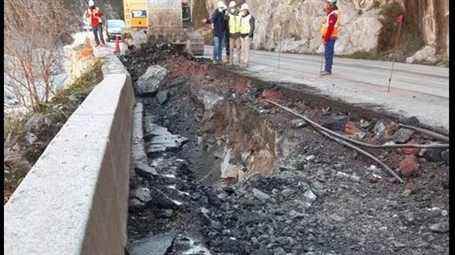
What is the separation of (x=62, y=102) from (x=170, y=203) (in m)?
4.84

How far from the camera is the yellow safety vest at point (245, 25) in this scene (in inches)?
591

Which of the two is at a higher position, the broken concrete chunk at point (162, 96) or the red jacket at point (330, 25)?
the red jacket at point (330, 25)

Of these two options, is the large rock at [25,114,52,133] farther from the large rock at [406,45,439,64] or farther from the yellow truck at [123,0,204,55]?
the yellow truck at [123,0,204,55]

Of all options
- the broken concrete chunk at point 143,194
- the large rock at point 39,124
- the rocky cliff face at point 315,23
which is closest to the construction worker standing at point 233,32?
the rocky cliff face at point 315,23

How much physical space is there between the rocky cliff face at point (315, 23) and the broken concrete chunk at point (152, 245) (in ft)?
35.4

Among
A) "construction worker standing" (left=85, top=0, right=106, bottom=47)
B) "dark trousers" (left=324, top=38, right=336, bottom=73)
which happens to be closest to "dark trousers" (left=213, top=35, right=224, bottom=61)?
"dark trousers" (left=324, top=38, right=336, bottom=73)

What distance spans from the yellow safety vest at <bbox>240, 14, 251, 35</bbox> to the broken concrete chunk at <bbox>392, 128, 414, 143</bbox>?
9219mm

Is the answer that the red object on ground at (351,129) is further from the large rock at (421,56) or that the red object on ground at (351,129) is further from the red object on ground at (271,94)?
the large rock at (421,56)

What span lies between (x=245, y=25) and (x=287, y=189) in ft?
32.6

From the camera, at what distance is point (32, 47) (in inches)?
447

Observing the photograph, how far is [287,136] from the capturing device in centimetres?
821

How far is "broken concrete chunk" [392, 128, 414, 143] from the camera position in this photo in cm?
621

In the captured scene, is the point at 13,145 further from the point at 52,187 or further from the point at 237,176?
the point at 52,187

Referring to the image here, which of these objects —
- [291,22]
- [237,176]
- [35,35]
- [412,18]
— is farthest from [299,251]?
[291,22]
